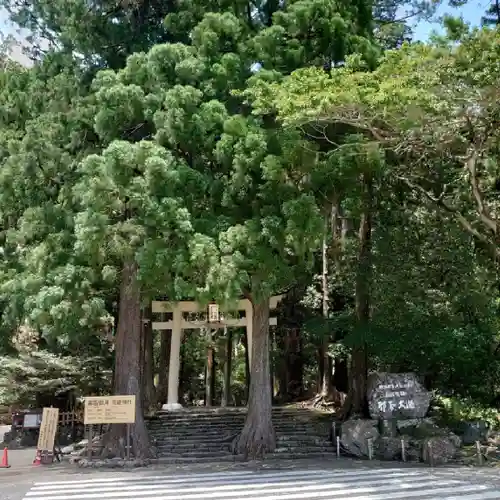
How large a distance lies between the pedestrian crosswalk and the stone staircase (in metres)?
2.80

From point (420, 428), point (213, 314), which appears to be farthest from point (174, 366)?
point (420, 428)

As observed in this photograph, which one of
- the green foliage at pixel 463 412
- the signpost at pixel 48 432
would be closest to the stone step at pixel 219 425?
the green foliage at pixel 463 412

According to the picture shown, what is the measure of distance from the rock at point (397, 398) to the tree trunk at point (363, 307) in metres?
0.75

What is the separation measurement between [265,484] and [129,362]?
5218 mm

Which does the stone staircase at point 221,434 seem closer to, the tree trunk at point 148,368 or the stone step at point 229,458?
the stone step at point 229,458

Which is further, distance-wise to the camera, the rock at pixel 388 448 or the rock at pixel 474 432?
the rock at pixel 474 432

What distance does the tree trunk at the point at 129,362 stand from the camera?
12896mm

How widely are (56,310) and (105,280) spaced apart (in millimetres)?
→ 1150

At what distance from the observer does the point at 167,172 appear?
10945 mm

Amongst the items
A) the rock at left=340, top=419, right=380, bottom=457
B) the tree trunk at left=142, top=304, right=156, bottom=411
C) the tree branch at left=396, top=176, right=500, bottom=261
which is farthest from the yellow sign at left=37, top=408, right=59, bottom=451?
the tree branch at left=396, top=176, right=500, bottom=261

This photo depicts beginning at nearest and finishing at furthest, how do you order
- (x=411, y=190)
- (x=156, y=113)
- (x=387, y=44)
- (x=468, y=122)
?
(x=468, y=122)
(x=156, y=113)
(x=411, y=190)
(x=387, y=44)

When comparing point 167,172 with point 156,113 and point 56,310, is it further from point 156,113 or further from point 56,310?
point 56,310

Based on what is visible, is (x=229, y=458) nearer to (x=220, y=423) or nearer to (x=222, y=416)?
(x=220, y=423)

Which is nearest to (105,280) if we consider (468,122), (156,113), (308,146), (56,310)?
(56,310)
